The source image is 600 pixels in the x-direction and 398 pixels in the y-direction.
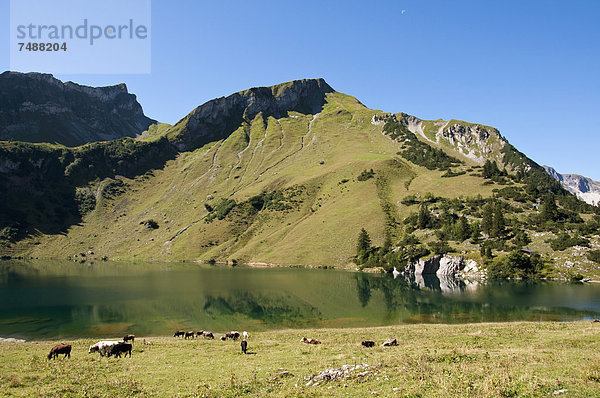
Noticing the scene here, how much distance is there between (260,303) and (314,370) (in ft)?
160

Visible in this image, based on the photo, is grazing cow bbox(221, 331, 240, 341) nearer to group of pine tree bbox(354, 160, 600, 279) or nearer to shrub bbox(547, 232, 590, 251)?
group of pine tree bbox(354, 160, 600, 279)

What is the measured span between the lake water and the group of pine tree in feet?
47.8

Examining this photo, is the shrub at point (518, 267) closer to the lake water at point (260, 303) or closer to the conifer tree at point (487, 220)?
the lake water at point (260, 303)

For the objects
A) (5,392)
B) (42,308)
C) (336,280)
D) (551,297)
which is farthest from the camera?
(336,280)

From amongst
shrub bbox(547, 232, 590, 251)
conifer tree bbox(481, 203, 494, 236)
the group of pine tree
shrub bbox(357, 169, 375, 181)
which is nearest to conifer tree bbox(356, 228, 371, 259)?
the group of pine tree

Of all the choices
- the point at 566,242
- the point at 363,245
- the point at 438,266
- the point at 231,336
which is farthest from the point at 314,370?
the point at 566,242

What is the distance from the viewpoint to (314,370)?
70.8ft

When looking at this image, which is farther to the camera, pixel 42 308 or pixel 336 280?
pixel 336 280

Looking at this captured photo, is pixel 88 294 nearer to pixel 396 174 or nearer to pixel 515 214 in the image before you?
pixel 515 214

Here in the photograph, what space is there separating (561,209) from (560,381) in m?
148

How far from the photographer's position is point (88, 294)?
76.6 metres

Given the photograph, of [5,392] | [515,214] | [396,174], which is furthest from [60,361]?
[396,174]

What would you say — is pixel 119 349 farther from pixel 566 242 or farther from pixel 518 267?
pixel 566 242

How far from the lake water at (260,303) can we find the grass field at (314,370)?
18049 millimetres
